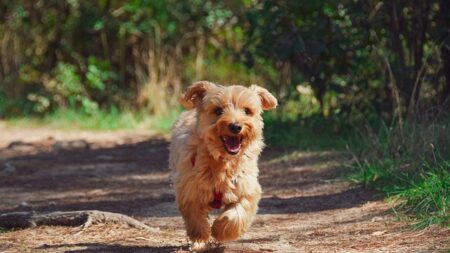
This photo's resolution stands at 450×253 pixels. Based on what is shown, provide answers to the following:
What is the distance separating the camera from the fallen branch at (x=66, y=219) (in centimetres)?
693

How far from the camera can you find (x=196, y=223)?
6098 millimetres

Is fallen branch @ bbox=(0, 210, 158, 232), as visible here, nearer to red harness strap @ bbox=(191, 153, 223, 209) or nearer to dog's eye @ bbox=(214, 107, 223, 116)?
red harness strap @ bbox=(191, 153, 223, 209)

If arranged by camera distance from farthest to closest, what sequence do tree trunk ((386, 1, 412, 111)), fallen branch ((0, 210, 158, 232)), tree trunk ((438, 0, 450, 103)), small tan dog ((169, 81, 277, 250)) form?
tree trunk ((386, 1, 412, 111))
tree trunk ((438, 0, 450, 103))
fallen branch ((0, 210, 158, 232))
small tan dog ((169, 81, 277, 250))

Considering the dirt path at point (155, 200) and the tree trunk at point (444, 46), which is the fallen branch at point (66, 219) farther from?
the tree trunk at point (444, 46)

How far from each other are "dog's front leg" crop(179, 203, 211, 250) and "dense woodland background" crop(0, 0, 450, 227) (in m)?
1.61

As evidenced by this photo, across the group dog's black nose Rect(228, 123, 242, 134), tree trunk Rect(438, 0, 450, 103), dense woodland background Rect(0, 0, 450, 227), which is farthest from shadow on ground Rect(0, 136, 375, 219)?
dog's black nose Rect(228, 123, 242, 134)

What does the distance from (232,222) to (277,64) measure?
692cm

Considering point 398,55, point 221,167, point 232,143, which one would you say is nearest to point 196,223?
point 221,167

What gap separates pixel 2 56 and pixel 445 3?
8797mm

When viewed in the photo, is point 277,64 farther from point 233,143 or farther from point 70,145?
point 233,143

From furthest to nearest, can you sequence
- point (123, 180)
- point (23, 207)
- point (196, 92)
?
point (123, 180)
point (23, 207)
point (196, 92)

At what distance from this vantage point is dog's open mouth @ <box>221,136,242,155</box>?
19.8 feet

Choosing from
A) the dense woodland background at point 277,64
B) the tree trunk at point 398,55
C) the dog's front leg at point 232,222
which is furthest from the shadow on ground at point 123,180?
the dog's front leg at point 232,222

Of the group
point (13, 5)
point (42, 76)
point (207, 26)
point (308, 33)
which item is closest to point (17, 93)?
point (42, 76)
